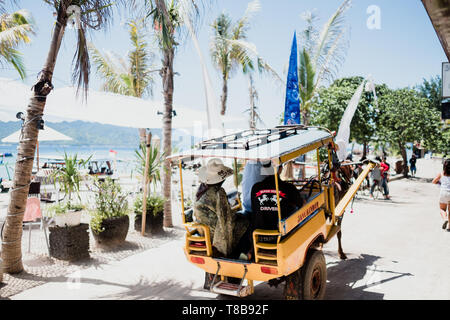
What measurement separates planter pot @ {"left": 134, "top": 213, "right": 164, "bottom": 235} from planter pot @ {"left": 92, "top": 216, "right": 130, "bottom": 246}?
3.28ft

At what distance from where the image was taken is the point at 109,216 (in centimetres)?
768

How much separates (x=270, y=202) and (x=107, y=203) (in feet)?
15.6

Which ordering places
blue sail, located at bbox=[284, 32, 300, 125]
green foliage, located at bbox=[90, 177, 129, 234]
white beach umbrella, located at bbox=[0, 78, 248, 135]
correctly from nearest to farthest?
white beach umbrella, located at bbox=[0, 78, 248, 135] < green foliage, located at bbox=[90, 177, 129, 234] < blue sail, located at bbox=[284, 32, 300, 125]

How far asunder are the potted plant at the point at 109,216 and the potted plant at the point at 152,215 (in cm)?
76

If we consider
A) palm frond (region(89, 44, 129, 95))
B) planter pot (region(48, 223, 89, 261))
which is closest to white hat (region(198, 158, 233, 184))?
planter pot (region(48, 223, 89, 261))

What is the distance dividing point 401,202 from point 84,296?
1291 centimetres

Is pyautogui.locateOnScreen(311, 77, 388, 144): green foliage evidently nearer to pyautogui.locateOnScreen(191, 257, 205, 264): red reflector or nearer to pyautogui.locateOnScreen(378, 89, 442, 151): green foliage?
pyautogui.locateOnScreen(378, 89, 442, 151): green foliage

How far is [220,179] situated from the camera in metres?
4.44

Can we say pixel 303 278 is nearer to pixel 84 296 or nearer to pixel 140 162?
pixel 84 296

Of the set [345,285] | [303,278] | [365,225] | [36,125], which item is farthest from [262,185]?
[365,225]

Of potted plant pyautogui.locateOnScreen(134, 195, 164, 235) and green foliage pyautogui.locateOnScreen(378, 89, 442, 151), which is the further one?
green foliage pyautogui.locateOnScreen(378, 89, 442, 151)

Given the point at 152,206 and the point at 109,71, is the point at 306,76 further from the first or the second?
the point at 109,71

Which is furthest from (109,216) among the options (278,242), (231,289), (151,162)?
(278,242)

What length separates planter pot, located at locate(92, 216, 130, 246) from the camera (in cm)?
748
